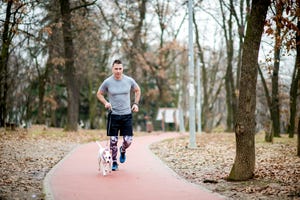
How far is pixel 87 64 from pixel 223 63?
17976 millimetres

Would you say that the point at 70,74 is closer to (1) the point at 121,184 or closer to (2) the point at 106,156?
(2) the point at 106,156

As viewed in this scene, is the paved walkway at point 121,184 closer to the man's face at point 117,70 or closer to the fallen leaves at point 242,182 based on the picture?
the fallen leaves at point 242,182

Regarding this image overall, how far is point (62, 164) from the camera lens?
1069 cm

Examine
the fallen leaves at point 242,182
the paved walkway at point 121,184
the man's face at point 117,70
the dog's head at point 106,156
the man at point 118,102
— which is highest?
the man's face at point 117,70

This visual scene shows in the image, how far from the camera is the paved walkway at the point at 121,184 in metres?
6.81

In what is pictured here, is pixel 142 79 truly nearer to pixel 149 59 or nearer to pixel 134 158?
pixel 149 59

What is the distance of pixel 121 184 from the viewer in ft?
25.6

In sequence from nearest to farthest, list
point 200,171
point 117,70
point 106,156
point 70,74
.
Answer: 1. point 106,156
2. point 117,70
3. point 200,171
4. point 70,74

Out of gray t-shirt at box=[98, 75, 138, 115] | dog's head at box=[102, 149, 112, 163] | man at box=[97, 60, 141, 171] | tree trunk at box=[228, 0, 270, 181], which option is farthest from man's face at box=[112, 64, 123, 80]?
tree trunk at box=[228, 0, 270, 181]

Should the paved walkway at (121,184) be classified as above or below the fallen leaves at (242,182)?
below

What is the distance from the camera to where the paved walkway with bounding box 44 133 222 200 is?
681 centimetres

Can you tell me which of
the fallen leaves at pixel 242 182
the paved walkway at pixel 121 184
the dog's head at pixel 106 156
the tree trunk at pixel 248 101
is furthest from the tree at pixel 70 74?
the tree trunk at pixel 248 101

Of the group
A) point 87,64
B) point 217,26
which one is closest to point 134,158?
point 217,26

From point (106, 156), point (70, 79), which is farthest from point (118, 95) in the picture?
point (70, 79)
